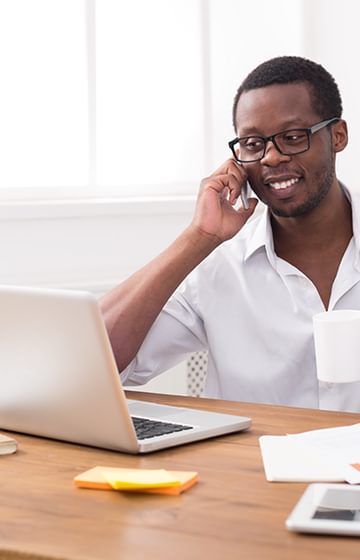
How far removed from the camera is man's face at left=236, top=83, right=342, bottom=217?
2160 mm

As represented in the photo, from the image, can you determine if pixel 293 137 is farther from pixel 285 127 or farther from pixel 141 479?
pixel 141 479

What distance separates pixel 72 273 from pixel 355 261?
4.02 ft

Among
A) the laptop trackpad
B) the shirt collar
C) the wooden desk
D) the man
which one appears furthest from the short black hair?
the wooden desk

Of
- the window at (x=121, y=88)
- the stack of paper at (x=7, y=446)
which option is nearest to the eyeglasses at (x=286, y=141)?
the stack of paper at (x=7, y=446)

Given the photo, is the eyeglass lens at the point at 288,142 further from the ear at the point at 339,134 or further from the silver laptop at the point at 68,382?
the silver laptop at the point at 68,382

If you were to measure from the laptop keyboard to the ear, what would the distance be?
854 millimetres

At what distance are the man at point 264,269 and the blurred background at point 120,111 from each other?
99 centimetres

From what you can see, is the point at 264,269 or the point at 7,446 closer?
the point at 7,446

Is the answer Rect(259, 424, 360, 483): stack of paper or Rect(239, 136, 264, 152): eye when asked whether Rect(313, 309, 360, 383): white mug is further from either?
Rect(239, 136, 264, 152): eye

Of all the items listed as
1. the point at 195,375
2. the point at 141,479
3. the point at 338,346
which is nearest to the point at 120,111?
the point at 195,375

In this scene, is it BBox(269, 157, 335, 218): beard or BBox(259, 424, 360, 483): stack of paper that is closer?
BBox(259, 424, 360, 483): stack of paper

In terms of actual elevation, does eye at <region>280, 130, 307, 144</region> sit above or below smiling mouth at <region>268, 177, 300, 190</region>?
above

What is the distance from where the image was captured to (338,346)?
180 cm

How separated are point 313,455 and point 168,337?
0.83 m
